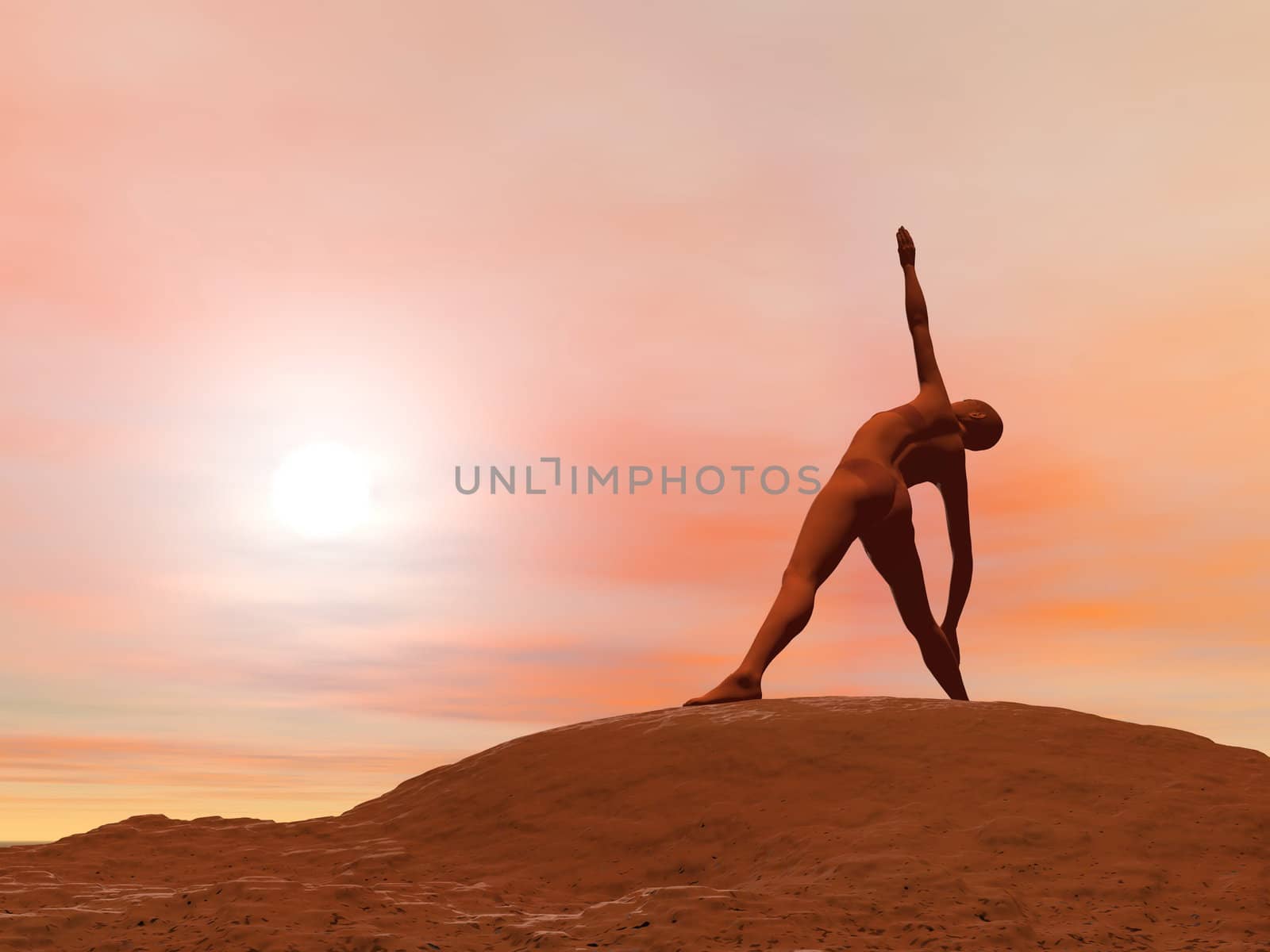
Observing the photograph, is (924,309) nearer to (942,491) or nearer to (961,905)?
(942,491)

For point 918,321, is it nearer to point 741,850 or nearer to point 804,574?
point 804,574

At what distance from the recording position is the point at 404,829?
746 cm

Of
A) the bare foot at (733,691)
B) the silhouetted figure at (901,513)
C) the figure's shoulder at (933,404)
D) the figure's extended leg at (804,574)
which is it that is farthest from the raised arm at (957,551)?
the bare foot at (733,691)

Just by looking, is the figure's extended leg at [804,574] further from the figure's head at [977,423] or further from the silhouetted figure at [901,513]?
the figure's head at [977,423]

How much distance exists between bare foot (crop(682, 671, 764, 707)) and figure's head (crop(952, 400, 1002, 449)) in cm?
368

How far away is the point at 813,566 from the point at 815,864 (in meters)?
3.95

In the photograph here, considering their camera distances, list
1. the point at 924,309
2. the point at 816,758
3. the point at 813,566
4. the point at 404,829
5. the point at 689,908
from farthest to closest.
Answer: the point at 924,309 < the point at 813,566 < the point at 404,829 < the point at 816,758 < the point at 689,908

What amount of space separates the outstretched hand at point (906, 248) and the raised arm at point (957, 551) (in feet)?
6.18

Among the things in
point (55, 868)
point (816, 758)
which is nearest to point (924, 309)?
point (816, 758)

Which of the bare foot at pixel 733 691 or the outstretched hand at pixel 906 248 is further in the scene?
the outstretched hand at pixel 906 248

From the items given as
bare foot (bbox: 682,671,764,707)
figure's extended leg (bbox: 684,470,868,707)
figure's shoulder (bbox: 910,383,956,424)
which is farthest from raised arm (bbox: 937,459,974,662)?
bare foot (bbox: 682,671,764,707)

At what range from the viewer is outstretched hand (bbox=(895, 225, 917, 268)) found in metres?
11.0

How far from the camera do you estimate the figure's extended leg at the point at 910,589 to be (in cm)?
998

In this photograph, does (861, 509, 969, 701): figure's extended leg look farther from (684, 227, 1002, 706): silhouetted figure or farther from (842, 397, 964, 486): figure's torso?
(842, 397, 964, 486): figure's torso
